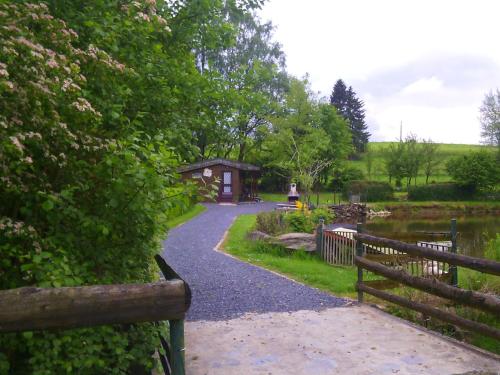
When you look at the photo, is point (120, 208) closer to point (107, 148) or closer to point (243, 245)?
point (107, 148)

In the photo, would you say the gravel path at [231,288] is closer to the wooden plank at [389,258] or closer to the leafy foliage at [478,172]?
the wooden plank at [389,258]

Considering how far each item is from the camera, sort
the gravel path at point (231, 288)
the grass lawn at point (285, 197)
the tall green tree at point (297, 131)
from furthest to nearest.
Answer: the grass lawn at point (285, 197) < the tall green tree at point (297, 131) < the gravel path at point (231, 288)

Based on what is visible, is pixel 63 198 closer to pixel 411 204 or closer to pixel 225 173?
pixel 225 173

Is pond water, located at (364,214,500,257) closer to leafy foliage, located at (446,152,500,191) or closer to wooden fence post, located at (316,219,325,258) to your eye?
leafy foliage, located at (446,152,500,191)

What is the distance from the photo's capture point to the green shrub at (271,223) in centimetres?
1669

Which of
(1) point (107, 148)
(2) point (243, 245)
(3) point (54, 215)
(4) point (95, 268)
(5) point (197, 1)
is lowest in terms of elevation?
(2) point (243, 245)

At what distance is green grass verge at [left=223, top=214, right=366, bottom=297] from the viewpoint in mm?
9620

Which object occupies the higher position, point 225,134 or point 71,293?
point 225,134

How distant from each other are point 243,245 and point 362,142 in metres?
54.9

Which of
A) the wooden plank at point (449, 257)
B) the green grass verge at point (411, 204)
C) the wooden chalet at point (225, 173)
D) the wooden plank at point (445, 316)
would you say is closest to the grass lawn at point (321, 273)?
the wooden plank at point (445, 316)

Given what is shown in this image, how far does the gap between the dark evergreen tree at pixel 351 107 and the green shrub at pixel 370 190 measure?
21.3 metres

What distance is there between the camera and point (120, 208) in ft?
10.9

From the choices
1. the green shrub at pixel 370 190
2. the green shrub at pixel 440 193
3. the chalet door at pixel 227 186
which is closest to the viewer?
the chalet door at pixel 227 186

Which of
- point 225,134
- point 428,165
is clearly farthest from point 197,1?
point 428,165
